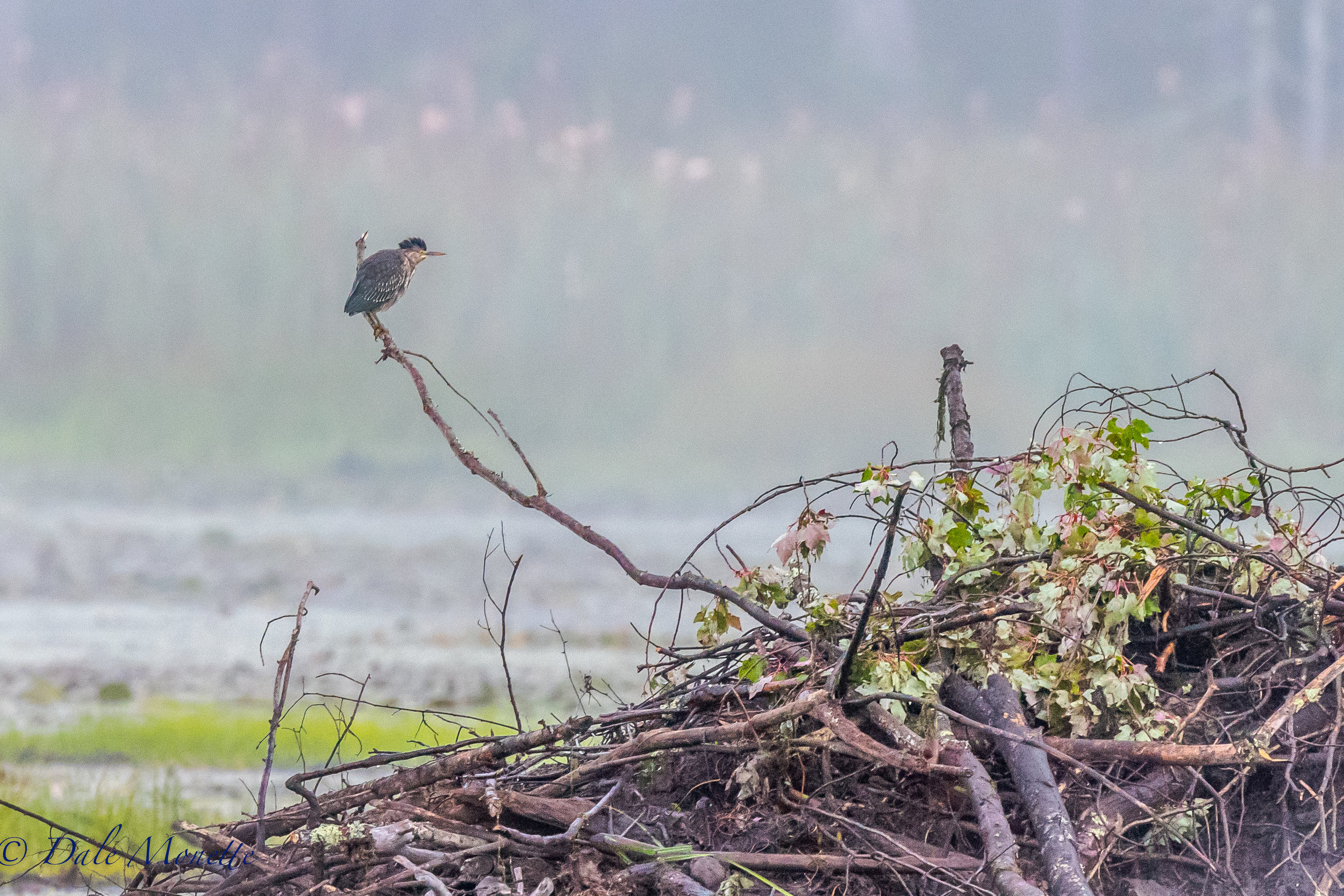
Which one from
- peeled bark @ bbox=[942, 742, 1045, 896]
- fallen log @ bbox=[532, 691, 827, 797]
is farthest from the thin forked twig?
peeled bark @ bbox=[942, 742, 1045, 896]

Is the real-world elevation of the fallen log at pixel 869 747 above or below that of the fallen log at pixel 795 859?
above

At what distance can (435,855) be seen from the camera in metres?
2.49

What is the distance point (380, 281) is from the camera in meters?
4.94

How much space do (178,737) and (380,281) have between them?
69.7ft

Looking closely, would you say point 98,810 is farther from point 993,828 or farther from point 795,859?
point 993,828

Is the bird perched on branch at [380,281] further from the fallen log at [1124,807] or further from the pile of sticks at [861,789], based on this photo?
the fallen log at [1124,807]

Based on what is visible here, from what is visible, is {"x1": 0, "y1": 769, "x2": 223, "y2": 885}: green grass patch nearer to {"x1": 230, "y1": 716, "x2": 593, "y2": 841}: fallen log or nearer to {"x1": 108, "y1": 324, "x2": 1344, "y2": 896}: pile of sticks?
{"x1": 230, "y1": 716, "x2": 593, "y2": 841}: fallen log

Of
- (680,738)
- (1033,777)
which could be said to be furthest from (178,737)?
(1033,777)

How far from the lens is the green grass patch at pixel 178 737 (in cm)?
2061

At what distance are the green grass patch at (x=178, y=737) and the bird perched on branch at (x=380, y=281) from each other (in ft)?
50.8

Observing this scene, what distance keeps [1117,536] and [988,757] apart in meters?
0.70

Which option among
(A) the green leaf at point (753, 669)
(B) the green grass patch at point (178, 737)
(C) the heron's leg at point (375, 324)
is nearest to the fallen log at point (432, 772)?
(A) the green leaf at point (753, 669)

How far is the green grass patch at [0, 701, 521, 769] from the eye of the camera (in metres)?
20.6

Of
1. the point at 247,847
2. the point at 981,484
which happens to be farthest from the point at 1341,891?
the point at 247,847
